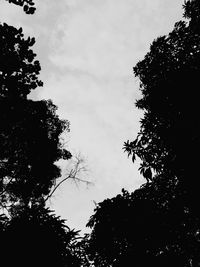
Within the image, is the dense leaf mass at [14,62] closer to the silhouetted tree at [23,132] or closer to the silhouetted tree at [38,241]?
the silhouetted tree at [23,132]

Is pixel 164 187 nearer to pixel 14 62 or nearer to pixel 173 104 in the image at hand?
pixel 173 104

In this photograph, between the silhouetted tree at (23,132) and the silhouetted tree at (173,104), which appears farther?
the silhouetted tree at (173,104)

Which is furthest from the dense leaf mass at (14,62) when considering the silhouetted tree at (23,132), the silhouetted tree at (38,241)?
the silhouetted tree at (38,241)

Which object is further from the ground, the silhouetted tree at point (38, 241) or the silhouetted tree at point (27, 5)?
the silhouetted tree at point (27, 5)

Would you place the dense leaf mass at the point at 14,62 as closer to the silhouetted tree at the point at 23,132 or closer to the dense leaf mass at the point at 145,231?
the silhouetted tree at the point at 23,132

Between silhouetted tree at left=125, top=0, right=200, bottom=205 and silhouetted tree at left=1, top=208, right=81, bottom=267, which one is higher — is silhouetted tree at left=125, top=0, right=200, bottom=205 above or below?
above

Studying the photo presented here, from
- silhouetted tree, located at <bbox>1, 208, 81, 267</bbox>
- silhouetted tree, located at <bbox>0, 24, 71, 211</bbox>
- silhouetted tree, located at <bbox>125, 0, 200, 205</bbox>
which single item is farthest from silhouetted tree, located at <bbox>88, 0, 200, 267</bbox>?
silhouetted tree, located at <bbox>0, 24, 71, 211</bbox>

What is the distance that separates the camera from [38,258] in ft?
28.2

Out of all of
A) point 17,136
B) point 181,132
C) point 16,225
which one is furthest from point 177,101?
point 17,136

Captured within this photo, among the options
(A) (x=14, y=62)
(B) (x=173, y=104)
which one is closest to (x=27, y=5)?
(A) (x=14, y=62)

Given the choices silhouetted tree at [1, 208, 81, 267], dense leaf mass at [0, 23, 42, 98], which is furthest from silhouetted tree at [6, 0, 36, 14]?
silhouetted tree at [1, 208, 81, 267]

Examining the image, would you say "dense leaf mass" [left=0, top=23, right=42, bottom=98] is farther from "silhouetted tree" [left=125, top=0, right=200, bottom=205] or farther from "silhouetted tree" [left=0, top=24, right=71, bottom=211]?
"silhouetted tree" [left=125, top=0, right=200, bottom=205]

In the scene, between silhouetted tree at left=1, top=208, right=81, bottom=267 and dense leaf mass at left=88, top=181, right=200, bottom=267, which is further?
dense leaf mass at left=88, top=181, right=200, bottom=267

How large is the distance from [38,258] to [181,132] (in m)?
6.64
